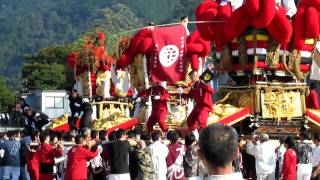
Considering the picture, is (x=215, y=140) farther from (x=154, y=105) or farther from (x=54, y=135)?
(x=154, y=105)

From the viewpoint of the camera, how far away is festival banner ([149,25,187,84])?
19188 mm

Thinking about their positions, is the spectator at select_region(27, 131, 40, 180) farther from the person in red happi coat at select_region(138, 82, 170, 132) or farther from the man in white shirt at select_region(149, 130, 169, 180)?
the person in red happi coat at select_region(138, 82, 170, 132)

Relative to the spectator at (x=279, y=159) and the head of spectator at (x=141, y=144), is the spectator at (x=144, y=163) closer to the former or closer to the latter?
the head of spectator at (x=141, y=144)

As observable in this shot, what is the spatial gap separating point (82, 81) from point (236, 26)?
934cm

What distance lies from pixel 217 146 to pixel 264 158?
376 inches

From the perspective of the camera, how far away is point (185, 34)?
19.7 meters

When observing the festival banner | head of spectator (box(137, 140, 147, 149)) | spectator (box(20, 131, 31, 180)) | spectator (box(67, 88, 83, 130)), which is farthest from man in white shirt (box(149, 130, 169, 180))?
spectator (box(67, 88, 83, 130))

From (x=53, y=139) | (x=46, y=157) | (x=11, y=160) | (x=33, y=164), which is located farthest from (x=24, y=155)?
(x=46, y=157)

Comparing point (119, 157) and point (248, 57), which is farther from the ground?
point (248, 57)

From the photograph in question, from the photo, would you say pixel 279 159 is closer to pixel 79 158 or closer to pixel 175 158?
pixel 175 158

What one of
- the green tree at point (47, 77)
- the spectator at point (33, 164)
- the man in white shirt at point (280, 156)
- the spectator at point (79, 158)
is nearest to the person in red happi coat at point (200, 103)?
the man in white shirt at point (280, 156)

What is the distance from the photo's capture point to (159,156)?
517 inches

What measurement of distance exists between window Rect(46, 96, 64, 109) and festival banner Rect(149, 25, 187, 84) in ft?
100

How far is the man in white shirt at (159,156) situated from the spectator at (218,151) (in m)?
7.35
